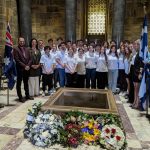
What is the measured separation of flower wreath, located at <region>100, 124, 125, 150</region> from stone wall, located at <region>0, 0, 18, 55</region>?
7040mm

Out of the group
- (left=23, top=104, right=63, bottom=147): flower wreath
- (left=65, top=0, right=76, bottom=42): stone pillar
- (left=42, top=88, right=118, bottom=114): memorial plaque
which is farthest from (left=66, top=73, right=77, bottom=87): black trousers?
(left=65, top=0, right=76, bottom=42): stone pillar

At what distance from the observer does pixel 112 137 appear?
167 inches

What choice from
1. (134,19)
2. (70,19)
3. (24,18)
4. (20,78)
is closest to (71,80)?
(20,78)

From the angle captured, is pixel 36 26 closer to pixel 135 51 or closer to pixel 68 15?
pixel 68 15

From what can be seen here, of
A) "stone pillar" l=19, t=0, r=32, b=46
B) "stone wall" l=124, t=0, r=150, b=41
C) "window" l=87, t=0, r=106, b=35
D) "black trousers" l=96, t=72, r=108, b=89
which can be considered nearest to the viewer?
"black trousers" l=96, t=72, r=108, b=89

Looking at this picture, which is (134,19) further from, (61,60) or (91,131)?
(91,131)

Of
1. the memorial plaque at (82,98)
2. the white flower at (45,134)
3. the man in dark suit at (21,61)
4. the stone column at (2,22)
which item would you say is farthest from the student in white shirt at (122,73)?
the white flower at (45,134)

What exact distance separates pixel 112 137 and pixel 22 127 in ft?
6.69

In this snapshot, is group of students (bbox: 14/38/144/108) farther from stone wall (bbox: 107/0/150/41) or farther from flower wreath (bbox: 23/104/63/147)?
stone wall (bbox: 107/0/150/41)

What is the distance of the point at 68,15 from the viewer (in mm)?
12352

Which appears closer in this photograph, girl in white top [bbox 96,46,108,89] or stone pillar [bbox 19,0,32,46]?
girl in white top [bbox 96,46,108,89]

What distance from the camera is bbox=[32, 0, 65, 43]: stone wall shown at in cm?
1447

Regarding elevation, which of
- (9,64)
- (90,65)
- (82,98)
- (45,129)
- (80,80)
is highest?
(9,64)

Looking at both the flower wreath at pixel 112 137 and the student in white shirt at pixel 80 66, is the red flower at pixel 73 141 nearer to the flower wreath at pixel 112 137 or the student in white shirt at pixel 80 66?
the flower wreath at pixel 112 137
